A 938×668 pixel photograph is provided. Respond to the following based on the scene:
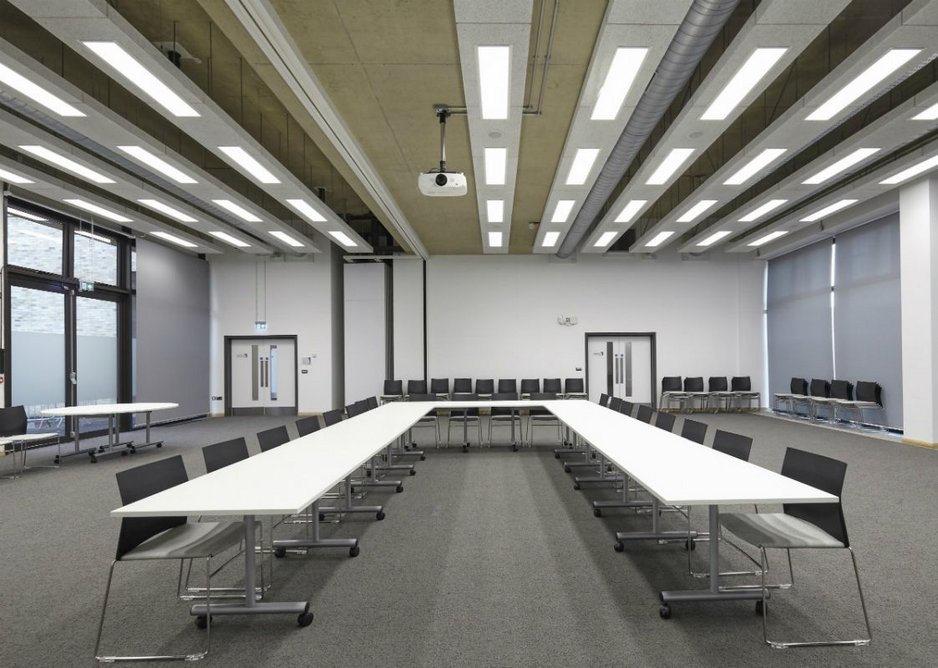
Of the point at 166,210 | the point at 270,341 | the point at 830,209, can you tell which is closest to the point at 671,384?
the point at 830,209

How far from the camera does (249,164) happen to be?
18.1ft

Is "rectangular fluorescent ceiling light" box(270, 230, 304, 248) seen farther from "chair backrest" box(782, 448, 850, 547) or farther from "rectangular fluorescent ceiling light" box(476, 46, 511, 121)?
"chair backrest" box(782, 448, 850, 547)

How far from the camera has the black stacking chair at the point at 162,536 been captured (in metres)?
2.24

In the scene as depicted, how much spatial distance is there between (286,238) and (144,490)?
704 centimetres

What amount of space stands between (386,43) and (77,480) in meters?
5.68

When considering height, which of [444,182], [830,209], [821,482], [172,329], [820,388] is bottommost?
[820,388]

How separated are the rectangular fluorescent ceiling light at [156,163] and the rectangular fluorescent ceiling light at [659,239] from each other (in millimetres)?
7365

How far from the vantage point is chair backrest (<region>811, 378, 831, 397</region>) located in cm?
894

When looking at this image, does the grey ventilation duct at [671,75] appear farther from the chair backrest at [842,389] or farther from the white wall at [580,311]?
the chair backrest at [842,389]

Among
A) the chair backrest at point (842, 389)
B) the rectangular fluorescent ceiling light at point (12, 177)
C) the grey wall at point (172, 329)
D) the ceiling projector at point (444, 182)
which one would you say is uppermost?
the rectangular fluorescent ceiling light at point (12, 177)

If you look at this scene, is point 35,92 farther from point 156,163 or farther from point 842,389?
point 842,389

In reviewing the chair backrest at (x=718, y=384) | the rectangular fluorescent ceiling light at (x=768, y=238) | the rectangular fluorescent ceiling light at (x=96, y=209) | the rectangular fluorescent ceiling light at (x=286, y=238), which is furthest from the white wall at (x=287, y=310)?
the rectangular fluorescent ceiling light at (x=768, y=238)

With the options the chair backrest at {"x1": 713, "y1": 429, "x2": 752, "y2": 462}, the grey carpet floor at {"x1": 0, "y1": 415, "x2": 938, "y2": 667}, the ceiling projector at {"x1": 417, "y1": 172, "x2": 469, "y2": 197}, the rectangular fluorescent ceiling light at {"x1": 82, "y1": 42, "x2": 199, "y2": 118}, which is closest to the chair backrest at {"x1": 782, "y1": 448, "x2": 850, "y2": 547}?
the chair backrest at {"x1": 713, "y1": 429, "x2": 752, "y2": 462}

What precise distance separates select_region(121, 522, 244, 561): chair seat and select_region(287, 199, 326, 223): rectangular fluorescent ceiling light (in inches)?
197
